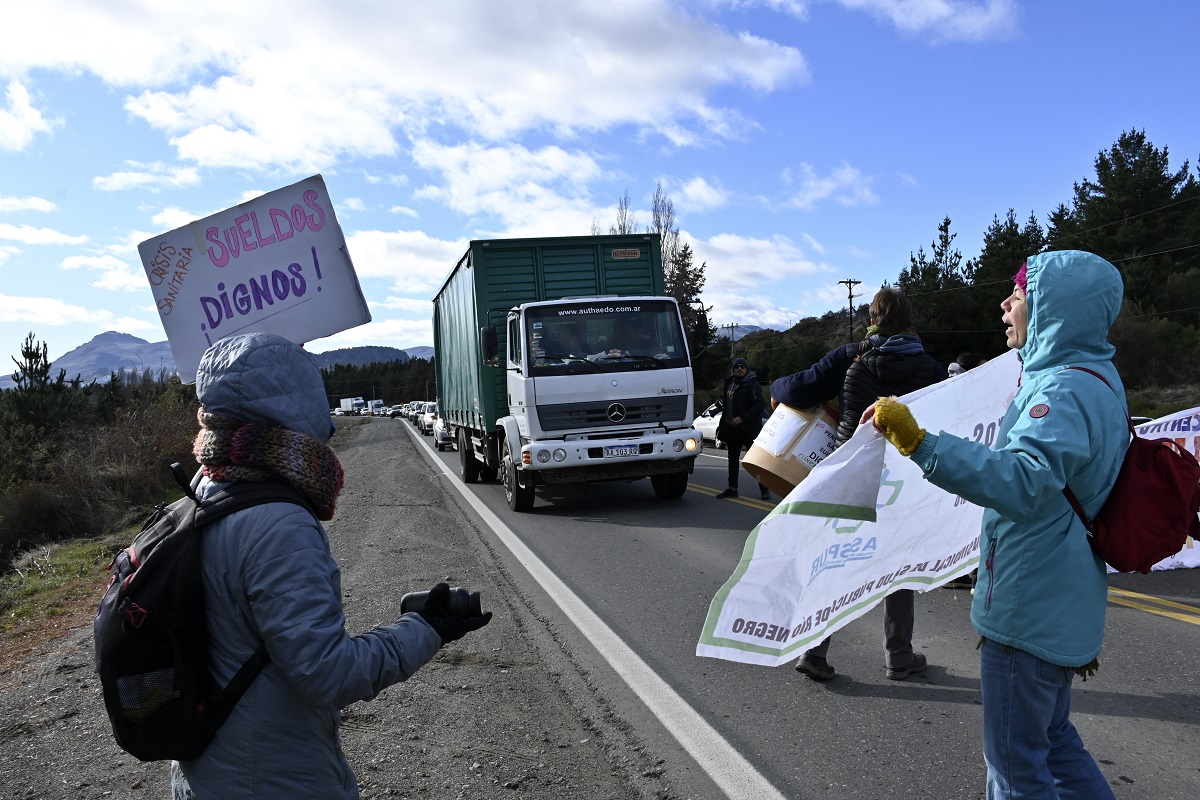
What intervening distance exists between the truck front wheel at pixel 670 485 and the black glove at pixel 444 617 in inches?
382

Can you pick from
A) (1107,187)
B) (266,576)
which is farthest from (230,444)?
(1107,187)

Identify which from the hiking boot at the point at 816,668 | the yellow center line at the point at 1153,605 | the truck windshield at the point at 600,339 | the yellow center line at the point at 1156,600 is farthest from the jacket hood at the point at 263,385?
the truck windshield at the point at 600,339

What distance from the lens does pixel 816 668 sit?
478 centimetres

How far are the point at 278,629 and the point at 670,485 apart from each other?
1037cm

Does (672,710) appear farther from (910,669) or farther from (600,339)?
(600,339)

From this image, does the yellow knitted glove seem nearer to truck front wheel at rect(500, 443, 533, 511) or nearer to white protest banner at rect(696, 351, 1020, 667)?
white protest banner at rect(696, 351, 1020, 667)

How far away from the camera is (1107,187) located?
42.8 meters

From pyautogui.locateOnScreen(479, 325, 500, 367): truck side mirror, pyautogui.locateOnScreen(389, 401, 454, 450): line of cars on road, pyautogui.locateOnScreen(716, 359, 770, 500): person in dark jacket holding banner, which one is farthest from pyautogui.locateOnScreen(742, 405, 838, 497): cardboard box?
pyautogui.locateOnScreen(389, 401, 454, 450): line of cars on road

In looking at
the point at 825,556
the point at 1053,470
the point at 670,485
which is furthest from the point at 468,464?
the point at 1053,470

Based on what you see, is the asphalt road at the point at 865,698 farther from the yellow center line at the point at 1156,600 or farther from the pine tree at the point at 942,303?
the pine tree at the point at 942,303

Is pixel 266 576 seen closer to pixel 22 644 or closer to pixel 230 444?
pixel 230 444

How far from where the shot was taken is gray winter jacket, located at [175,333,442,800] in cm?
187

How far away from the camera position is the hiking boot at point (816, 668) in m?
4.76

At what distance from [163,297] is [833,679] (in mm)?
3908
